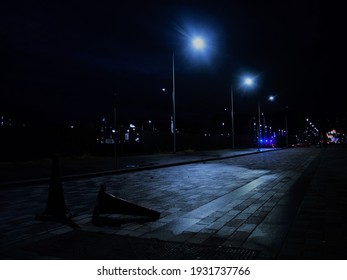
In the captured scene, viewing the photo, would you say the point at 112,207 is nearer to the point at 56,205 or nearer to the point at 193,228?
the point at 56,205

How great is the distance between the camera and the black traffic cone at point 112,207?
5652mm

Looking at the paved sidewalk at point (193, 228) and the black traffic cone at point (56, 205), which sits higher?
the black traffic cone at point (56, 205)

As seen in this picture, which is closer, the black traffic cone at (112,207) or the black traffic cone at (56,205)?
the black traffic cone at (112,207)

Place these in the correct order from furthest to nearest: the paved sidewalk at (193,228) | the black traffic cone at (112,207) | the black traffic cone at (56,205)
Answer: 1. the black traffic cone at (56,205)
2. the black traffic cone at (112,207)
3. the paved sidewalk at (193,228)

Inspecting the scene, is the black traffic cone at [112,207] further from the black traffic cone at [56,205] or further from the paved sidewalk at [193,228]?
the black traffic cone at [56,205]

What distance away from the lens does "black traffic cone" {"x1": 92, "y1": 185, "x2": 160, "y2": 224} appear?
18.5ft

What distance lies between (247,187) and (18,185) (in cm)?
749

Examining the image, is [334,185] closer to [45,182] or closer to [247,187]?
[247,187]

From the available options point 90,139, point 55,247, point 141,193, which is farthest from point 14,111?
point 55,247

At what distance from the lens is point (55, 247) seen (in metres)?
4.46

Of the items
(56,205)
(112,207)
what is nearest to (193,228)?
(112,207)

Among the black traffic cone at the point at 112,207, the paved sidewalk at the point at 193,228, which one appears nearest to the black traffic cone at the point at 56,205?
the paved sidewalk at the point at 193,228

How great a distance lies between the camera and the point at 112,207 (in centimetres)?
572
